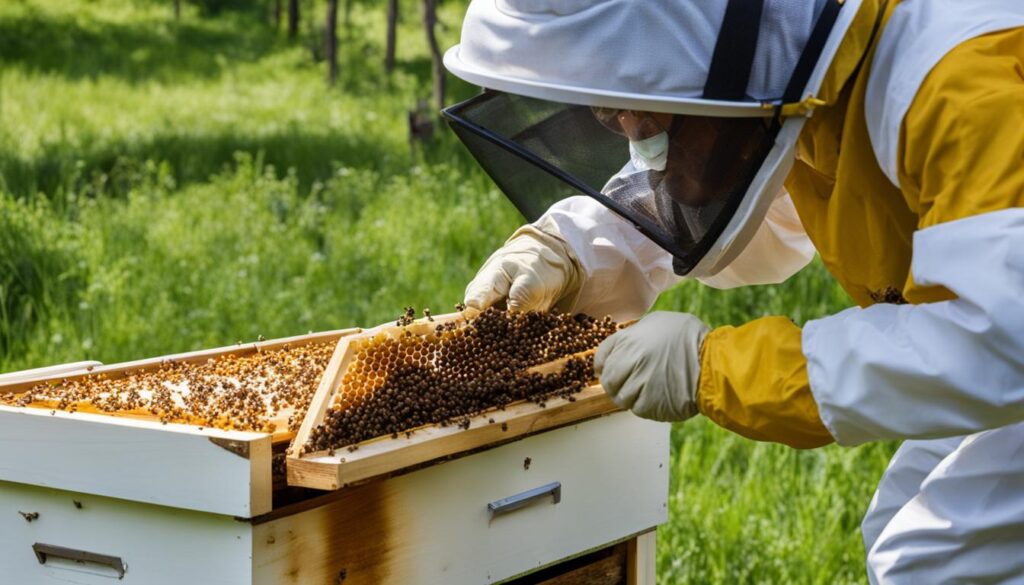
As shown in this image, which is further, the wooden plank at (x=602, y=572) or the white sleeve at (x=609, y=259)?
the white sleeve at (x=609, y=259)

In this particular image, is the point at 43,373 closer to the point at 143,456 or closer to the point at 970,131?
the point at 143,456

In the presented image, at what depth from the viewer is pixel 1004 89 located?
1759 mm

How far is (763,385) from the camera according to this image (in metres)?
1.93

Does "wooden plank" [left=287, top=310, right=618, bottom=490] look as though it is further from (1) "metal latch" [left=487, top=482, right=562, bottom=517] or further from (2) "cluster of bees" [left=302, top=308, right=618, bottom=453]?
(1) "metal latch" [left=487, top=482, right=562, bottom=517]

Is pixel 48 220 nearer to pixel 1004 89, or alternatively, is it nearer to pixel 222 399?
pixel 222 399

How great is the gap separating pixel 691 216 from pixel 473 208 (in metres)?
4.46

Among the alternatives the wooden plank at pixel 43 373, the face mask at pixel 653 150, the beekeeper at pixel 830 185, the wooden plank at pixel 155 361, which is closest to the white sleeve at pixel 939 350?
the beekeeper at pixel 830 185

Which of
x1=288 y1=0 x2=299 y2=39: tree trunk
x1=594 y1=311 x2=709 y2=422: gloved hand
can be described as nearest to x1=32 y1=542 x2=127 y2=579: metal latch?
x1=594 y1=311 x2=709 y2=422: gloved hand

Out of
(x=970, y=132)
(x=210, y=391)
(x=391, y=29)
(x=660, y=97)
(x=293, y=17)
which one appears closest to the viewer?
(x=970, y=132)

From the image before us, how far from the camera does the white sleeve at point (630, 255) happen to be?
2725mm

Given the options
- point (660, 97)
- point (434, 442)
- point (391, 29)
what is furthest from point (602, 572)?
point (391, 29)

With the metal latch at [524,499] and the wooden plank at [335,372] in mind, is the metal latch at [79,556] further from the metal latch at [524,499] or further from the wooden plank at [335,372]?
the metal latch at [524,499]

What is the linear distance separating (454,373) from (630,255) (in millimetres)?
695

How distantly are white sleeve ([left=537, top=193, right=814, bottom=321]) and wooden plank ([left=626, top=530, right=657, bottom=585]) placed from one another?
57cm
